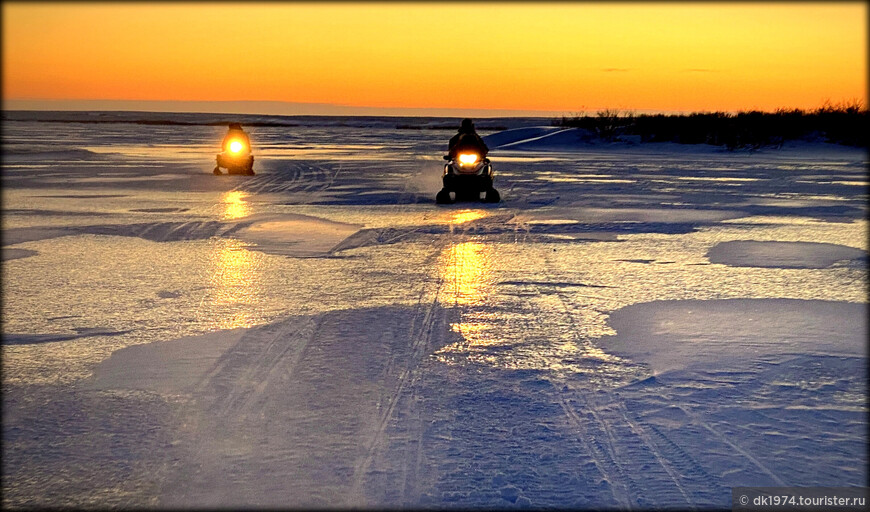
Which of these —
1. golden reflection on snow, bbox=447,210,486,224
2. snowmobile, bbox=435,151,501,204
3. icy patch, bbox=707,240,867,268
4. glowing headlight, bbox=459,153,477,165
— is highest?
glowing headlight, bbox=459,153,477,165

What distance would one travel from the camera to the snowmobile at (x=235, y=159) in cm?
2345

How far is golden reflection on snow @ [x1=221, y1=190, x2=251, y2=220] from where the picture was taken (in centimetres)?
1403

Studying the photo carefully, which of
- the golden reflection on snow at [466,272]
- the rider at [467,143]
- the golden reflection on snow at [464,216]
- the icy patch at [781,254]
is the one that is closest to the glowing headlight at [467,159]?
the rider at [467,143]

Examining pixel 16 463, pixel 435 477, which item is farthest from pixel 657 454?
pixel 16 463

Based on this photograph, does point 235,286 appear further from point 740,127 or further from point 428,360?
point 740,127

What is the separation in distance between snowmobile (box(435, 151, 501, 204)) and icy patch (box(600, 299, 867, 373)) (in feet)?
29.4

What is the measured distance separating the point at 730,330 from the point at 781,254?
162 inches

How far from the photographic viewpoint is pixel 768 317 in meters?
7.12

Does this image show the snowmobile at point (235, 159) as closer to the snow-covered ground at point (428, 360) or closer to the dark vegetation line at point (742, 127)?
the snow-covered ground at point (428, 360)

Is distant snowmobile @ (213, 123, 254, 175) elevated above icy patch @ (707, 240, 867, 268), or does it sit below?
above

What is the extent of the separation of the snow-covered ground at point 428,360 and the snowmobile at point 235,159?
9.84 m

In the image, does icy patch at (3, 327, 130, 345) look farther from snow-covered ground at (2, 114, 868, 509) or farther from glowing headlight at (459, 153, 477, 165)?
glowing headlight at (459, 153, 477, 165)

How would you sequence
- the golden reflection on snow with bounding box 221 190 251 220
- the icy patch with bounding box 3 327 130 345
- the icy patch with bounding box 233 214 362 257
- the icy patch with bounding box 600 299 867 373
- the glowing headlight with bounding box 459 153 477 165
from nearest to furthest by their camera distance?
the icy patch with bounding box 600 299 867 373, the icy patch with bounding box 3 327 130 345, the icy patch with bounding box 233 214 362 257, the golden reflection on snow with bounding box 221 190 251 220, the glowing headlight with bounding box 459 153 477 165

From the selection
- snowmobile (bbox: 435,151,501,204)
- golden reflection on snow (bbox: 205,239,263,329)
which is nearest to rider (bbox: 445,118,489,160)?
snowmobile (bbox: 435,151,501,204)
